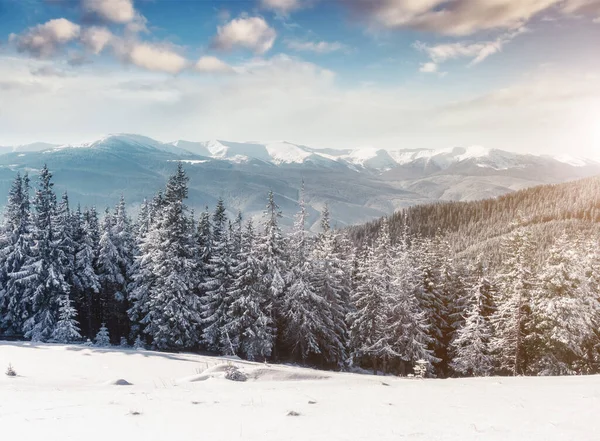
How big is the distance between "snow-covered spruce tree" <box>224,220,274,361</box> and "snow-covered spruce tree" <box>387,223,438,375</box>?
1256cm

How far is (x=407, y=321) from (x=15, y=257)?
122 feet

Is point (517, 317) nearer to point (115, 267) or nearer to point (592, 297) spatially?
point (592, 297)

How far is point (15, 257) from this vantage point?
3375cm

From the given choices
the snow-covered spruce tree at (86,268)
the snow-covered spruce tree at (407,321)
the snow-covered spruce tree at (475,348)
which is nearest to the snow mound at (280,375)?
the snow-covered spruce tree at (407,321)

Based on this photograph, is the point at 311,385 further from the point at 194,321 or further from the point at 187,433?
the point at 194,321

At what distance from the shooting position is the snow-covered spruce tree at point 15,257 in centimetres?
3341

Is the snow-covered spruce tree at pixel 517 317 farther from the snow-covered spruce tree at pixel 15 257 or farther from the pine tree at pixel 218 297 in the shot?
the snow-covered spruce tree at pixel 15 257

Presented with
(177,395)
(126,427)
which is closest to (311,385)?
(177,395)

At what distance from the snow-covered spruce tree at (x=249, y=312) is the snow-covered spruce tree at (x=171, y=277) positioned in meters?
3.73

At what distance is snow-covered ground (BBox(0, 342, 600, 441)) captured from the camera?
6184 millimetres

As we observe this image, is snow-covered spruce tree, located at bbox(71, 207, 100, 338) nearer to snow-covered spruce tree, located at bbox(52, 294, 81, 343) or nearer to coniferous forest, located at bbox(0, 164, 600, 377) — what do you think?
coniferous forest, located at bbox(0, 164, 600, 377)

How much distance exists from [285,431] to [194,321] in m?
31.1

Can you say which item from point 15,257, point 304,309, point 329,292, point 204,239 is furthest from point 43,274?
point 329,292

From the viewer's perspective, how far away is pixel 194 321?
35.3 meters
